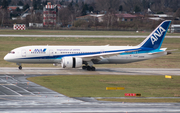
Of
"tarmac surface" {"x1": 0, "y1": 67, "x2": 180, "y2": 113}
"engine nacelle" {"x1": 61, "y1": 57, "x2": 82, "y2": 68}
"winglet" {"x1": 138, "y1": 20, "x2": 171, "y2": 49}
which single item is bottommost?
"tarmac surface" {"x1": 0, "y1": 67, "x2": 180, "y2": 113}

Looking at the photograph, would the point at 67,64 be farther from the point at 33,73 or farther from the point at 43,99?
the point at 43,99

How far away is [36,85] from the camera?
35.0m

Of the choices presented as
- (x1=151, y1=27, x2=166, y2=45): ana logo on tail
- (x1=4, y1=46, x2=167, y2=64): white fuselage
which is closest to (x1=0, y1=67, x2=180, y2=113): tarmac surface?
(x1=4, y1=46, x2=167, y2=64): white fuselage

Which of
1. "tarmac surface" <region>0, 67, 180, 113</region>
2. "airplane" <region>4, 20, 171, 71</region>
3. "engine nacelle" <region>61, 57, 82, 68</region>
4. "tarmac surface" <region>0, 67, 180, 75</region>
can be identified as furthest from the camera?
"airplane" <region>4, 20, 171, 71</region>

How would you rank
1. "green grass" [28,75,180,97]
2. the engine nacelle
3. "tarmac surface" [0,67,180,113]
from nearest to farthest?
Result: "tarmac surface" [0,67,180,113] < "green grass" [28,75,180,97] < the engine nacelle

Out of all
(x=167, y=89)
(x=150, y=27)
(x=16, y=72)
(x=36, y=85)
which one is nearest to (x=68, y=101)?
(x=36, y=85)

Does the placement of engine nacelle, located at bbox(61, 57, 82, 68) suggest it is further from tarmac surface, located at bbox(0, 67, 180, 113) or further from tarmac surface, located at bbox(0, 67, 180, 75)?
tarmac surface, located at bbox(0, 67, 180, 113)

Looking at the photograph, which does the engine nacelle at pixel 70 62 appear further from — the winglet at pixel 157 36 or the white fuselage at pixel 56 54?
the winglet at pixel 157 36

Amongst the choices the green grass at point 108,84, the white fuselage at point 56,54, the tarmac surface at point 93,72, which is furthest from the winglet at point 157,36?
the green grass at point 108,84

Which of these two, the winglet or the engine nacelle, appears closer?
the engine nacelle

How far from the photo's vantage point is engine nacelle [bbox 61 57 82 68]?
44594 millimetres

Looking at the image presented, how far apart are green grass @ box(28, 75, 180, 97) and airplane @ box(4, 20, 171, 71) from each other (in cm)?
505

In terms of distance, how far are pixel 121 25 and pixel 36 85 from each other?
156902 mm

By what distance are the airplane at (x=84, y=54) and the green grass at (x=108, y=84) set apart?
505 centimetres
